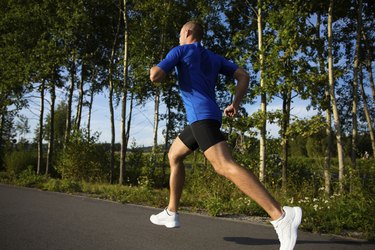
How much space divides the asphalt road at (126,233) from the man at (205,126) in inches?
14.4

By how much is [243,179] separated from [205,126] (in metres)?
0.55

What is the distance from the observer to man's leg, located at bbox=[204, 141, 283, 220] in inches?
111

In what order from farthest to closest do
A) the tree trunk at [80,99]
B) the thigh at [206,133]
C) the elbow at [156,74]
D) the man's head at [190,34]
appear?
the tree trunk at [80,99] < the man's head at [190,34] < the thigh at [206,133] < the elbow at [156,74]

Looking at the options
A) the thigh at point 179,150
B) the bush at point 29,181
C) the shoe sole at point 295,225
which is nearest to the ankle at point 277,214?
the shoe sole at point 295,225

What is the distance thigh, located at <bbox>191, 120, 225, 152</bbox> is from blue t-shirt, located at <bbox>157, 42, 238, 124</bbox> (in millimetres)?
48

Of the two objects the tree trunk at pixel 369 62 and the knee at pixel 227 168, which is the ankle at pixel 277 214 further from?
the tree trunk at pixel 369 62

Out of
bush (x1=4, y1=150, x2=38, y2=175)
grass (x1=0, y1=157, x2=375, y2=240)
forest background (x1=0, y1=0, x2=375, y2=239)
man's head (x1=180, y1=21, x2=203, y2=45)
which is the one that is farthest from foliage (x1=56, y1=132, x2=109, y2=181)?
man's head (x1=180, y1=21, x2=203, y2=45)

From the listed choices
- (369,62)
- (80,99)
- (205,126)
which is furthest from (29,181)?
(369,62)

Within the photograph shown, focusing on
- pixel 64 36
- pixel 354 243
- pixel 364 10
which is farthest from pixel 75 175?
pixel 364 10

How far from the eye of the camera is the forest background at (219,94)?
6.90 m

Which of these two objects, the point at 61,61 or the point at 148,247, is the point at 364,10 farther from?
the point at 148,247

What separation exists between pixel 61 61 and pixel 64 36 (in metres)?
1.23

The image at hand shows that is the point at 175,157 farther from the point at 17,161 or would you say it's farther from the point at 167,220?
the point at 17,161

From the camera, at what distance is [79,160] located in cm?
1466
